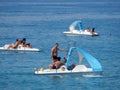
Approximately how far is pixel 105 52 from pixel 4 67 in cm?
1492

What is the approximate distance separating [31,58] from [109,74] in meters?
11.7

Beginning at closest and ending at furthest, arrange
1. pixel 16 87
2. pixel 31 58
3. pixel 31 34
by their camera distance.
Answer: pixel 16 87 < pixel 31 58 < pixel 31 34

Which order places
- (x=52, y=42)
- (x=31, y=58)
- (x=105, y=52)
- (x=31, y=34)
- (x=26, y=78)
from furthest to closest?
(x=31, y=34) → (x=52, y=42) → (x=105, y=52) → (x=31, y=58) → (x=26, y=78)

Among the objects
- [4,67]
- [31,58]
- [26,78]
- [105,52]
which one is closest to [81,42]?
[105,52]

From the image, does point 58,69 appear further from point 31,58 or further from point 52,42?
point 52,42

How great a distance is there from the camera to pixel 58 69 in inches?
2133

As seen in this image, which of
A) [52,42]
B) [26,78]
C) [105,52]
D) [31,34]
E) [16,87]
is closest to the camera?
[16,87]

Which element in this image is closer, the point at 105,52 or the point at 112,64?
the point at 112,64

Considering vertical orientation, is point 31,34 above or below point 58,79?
above

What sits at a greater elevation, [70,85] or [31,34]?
[31,34]

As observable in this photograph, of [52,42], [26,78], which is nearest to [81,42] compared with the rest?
[52,42]

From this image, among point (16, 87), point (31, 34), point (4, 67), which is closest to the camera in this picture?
point (16, 87)

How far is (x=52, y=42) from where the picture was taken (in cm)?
8219

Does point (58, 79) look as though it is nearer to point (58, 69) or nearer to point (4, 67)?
point (58, 69)
